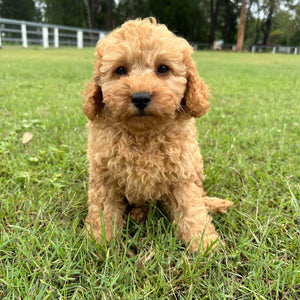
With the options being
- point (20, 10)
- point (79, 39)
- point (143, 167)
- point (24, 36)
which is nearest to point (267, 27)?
point (79, 39)

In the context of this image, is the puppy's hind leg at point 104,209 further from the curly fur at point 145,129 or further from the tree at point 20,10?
the tree at point 20,10

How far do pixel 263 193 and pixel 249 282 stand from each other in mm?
1000

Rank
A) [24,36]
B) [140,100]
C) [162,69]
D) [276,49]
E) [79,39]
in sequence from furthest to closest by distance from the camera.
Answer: [276,49] → [79,39] → [24,36] → [162,69] → [140,100]

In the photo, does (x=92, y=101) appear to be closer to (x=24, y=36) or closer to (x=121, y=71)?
(x=121, y=71)

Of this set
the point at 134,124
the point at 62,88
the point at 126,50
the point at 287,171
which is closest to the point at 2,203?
the point at 134,124

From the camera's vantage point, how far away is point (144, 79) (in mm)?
1861

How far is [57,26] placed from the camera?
21.6m

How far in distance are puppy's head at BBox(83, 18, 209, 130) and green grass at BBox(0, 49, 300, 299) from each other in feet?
1.65

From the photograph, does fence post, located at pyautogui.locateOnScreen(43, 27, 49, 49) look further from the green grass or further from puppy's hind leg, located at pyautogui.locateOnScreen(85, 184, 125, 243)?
puppy's hind leg, located at pyautogui.locateOnScreen(85, 184, 125, 243)

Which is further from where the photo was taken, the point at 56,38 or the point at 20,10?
the point at 56,38

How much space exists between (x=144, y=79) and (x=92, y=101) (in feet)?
1.42

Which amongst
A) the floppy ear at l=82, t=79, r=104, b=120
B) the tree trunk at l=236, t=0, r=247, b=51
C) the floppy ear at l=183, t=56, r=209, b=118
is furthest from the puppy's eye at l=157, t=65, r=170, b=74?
Result: the tree trunk at l=236, t=0, r=247, b=51

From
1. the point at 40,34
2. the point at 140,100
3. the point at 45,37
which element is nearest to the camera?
the point at 140,100

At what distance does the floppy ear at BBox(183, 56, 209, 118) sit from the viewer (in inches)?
81.7
